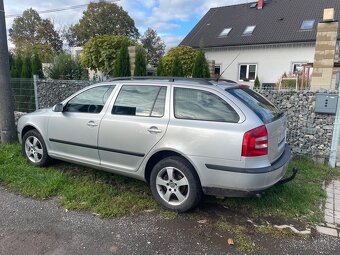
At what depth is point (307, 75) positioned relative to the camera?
12.1 m

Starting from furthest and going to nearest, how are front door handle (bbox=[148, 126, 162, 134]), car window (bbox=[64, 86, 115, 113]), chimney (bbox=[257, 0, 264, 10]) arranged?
chimney (bbox=[257, 0, 264, 10])
car window (bbox=[64, 86, 115, 113])
front door handle (bbox=[148, 126, 162, 134])

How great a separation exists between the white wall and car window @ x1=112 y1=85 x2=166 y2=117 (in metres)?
15.8

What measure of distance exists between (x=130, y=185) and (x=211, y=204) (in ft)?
4.01

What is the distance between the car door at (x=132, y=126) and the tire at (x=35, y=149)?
1.29 m

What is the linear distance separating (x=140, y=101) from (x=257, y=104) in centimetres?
146

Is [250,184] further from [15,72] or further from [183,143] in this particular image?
[15,72]

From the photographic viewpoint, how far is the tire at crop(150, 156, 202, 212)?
10.5 feet

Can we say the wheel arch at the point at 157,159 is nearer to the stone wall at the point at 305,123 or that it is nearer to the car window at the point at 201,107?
the car window at the point at 201,107

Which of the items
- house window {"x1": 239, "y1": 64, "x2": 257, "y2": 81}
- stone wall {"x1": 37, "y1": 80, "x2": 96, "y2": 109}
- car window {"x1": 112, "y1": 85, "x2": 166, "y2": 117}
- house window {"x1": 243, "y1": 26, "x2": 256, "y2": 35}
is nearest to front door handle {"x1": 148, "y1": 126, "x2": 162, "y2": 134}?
Result: car window {"x1": 112, "y1": 85, "x2": 166, "y2": 117}

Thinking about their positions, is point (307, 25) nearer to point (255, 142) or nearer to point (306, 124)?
point (306, 124)

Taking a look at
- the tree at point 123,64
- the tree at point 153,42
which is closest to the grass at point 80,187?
the tree at point 123,64

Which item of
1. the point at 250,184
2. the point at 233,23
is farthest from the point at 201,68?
the point at 233,23

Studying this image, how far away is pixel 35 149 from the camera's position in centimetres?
462

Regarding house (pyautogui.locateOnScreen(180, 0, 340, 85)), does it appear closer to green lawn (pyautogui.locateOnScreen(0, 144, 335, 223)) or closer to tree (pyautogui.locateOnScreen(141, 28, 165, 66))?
green lawn (pyautogui.locateOnScreen(0, 144, 335, 223))
